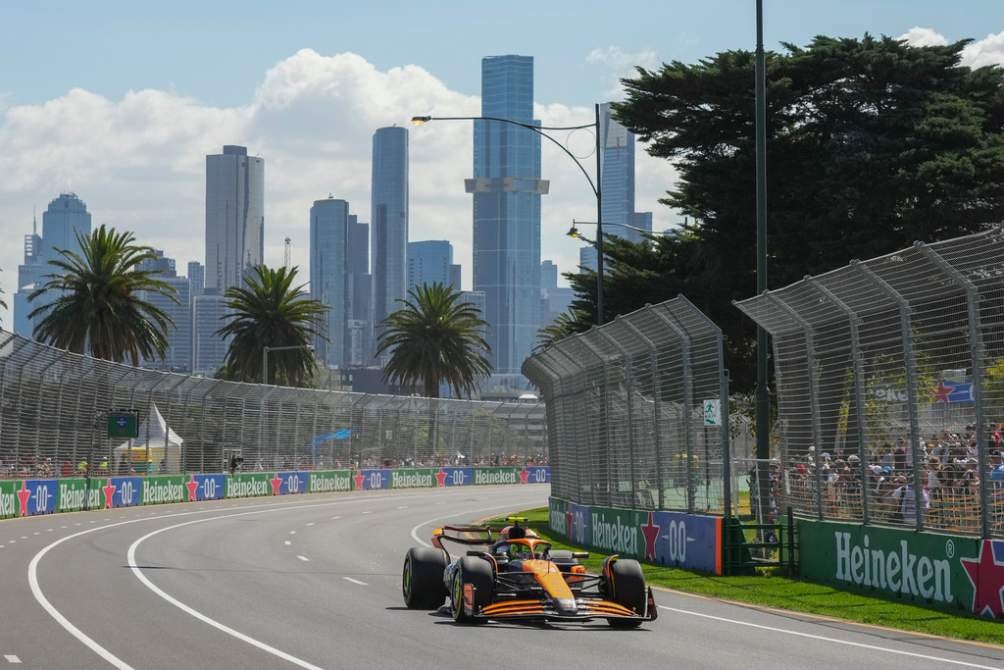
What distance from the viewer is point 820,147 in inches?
1576

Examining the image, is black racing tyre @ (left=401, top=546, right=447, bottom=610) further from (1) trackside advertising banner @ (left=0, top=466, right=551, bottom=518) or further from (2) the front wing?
(1) trackside advertising banner @ (left=0, top=466, right=551, bottom=518)

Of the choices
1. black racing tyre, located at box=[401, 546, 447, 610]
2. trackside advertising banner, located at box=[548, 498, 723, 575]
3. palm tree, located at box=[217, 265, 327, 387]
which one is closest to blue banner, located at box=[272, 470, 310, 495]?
palm tree, located at box=[217, 265, 327, 387]

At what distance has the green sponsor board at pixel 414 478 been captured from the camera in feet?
242

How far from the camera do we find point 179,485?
54.5 meters

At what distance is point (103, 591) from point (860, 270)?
974cm

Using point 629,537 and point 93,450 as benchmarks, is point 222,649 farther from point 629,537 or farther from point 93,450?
point 93,450

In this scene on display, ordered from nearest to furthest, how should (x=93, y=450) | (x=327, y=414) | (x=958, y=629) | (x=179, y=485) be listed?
(x=958, y=629)
(x=93, y=450)
(x=179, y=485)
(x=327, y=414)

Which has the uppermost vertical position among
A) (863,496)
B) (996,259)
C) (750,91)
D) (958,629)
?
(750,91)

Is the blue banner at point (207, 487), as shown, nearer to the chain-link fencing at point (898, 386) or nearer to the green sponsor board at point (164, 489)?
the green sponsor board at point (164, 489)

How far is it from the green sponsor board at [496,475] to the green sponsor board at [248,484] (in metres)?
18.7

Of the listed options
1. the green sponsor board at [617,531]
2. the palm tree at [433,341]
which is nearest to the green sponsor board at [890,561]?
the green sponsor board at [617,531]

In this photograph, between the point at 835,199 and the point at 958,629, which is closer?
the point at 958,629

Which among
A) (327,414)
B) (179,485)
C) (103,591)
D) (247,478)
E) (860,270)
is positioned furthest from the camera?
(327,414)

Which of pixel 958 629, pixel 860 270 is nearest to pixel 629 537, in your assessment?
pixel 860 270
